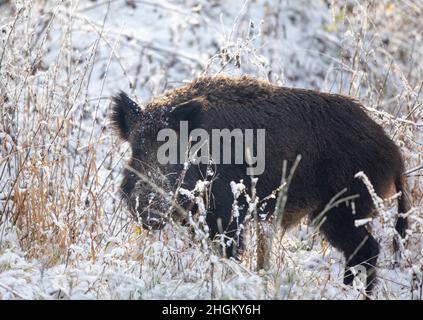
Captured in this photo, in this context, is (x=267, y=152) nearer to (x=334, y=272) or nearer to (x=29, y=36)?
(x=334, y=272)

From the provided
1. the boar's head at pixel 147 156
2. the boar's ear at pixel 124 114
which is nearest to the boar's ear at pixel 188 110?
the boar's head at pixel 147 156

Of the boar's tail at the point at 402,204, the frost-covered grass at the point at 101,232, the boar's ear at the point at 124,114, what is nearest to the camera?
the frost-covered grass at the point at 101,232

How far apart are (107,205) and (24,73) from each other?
4.94 ft

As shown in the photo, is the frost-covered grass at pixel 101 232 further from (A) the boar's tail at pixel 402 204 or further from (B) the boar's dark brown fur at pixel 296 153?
(B) the boar's dark brown fur at pixel 296 153

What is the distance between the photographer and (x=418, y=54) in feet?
34.9

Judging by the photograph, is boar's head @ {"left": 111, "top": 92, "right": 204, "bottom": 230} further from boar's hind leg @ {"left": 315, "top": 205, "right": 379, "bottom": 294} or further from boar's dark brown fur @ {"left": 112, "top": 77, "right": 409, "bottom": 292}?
boar's hind leg @ {"left": 315, "top": 205, "right": 379, "bottom": 294}

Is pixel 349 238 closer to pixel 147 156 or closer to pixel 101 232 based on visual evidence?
pixel 147 156

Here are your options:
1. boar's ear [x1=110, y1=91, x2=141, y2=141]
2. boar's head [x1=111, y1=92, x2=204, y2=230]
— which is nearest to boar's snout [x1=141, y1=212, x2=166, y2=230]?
boar's head [x1=111, y1=92, x2=204, y2=230]

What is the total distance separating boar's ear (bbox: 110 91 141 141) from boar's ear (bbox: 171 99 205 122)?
394 mm

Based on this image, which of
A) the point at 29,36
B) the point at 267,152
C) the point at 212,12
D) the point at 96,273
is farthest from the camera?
the point at 212,12

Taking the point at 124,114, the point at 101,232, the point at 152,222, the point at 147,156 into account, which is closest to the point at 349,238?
the point at 152,222

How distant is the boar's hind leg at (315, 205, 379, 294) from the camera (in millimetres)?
4523

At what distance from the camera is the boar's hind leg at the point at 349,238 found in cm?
452
